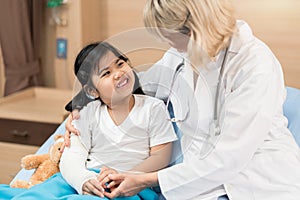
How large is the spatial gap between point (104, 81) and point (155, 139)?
0.25 m

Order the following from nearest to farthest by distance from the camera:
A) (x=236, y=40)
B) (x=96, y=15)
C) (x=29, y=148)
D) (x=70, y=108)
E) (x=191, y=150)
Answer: (x=236, y=40) < (x=191, y=150) < (x=70, y=108) < (x=29, y=148) < (x=96, y=15)

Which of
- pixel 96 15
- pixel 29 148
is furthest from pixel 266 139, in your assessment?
pixel 96 15

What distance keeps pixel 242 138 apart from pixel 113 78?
440 millimetres

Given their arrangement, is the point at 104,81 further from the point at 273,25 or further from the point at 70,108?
the point at 273,25

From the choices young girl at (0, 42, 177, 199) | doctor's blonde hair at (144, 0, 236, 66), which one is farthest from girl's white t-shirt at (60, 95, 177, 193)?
doctor's blonde hair at (144, 0, 236, 66)

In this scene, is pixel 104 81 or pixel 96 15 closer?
pixel 104 81

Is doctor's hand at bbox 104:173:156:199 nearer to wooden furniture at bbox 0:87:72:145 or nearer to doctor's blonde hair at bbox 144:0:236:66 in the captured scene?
doctor's blonde hair at bbox 144:0:236:66

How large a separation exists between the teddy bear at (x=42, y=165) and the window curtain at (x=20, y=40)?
1.32 metres

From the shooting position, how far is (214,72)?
1.52 meters

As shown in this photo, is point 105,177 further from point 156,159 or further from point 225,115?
point 225,115

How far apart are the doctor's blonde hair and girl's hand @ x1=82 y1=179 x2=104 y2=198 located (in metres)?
0.50

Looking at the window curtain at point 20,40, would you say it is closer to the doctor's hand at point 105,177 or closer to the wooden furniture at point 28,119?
the wooden furniture at point 28,119

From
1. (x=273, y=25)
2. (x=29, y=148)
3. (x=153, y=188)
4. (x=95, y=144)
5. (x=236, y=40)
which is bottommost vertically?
(x=29, y=148)

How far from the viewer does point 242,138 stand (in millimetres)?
1400
